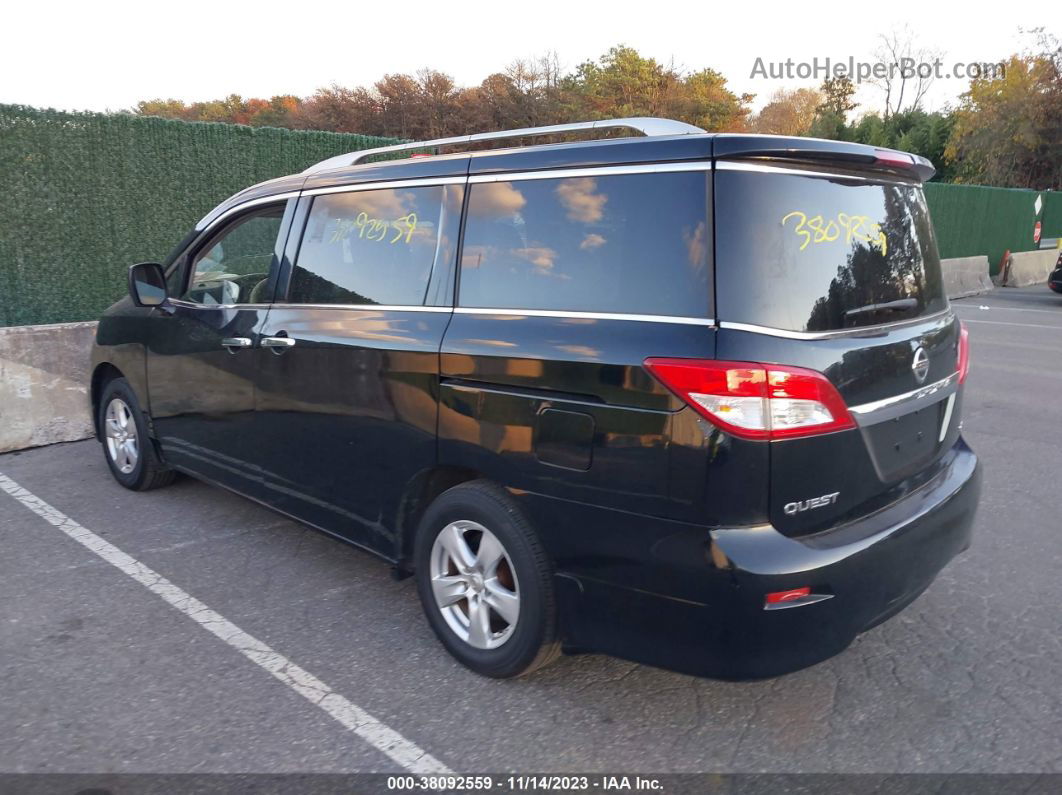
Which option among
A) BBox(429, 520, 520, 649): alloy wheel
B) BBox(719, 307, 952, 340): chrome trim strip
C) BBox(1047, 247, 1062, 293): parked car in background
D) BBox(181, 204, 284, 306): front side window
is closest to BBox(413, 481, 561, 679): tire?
BBox(429, 520, 520, 649): alloy wheel

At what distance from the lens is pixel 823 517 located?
8.59 feet

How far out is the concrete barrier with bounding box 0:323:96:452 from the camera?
20.5 feet

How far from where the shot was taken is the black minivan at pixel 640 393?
98.5 inches

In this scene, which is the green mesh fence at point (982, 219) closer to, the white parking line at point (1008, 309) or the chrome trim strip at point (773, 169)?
the white parking line at point (1008, 309)

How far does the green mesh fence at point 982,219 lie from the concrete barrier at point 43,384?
1645 cm

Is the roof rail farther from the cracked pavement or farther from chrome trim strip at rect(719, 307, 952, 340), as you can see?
the cracked pavement

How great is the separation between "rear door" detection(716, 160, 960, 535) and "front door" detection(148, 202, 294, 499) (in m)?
2.41

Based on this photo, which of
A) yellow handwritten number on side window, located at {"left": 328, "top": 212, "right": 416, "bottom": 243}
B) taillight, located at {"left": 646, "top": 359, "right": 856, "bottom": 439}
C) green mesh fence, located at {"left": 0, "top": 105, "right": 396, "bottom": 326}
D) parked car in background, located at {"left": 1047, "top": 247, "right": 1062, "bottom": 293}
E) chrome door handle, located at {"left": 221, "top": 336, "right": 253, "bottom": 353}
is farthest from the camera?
parked car in background, located at {"left": 1047, "top": 247, "right": 1062, "bottom": 293}

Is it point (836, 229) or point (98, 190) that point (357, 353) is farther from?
point (98, 190)

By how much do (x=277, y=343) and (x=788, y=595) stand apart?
8.11 feet

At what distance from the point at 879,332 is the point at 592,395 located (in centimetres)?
97

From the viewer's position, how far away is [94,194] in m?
7.53

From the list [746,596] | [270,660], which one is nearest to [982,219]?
[746,596]

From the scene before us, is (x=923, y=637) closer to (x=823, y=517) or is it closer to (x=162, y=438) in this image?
(x=823, y=517)
